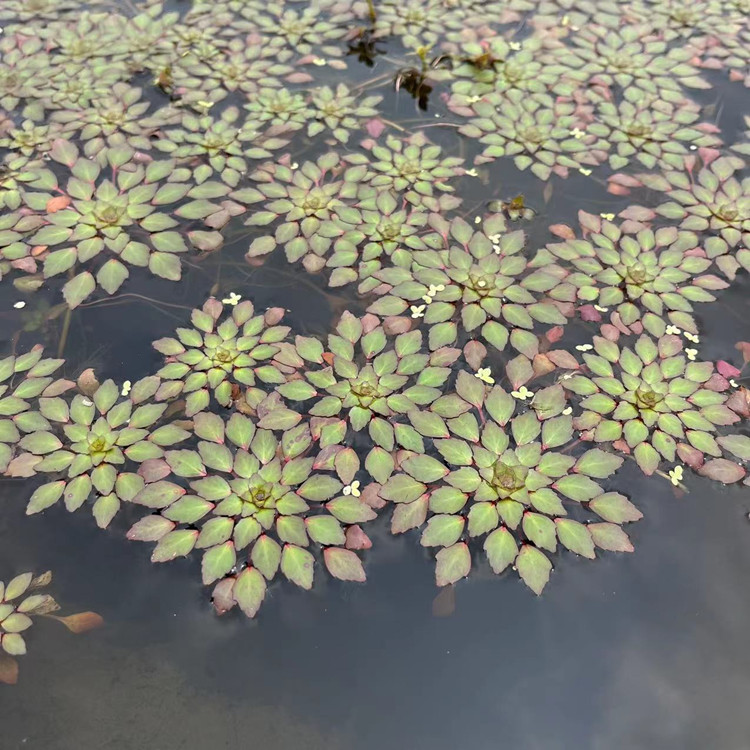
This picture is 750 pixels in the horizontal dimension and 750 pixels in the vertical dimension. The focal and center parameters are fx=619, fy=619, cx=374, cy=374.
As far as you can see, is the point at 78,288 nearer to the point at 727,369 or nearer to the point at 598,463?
the point at 598,463

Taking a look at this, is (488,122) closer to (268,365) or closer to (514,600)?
(268,365)

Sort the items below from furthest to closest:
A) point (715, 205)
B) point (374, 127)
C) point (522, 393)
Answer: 1. point (374, 127)
2. point (715, 205)
3. point (522, 393)

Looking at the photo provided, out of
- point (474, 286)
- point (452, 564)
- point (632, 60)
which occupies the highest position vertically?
point (632, 60)

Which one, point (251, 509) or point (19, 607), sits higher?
point (251, 509)

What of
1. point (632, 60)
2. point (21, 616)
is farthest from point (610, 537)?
point (632, 60)

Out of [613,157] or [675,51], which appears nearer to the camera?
[613,157]

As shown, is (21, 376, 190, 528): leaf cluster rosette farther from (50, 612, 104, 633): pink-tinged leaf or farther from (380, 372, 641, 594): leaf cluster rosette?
(380, 372, 641, 594): leaf cluster rosette

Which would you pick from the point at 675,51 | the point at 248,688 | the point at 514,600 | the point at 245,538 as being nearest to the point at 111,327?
the point at 245,538
